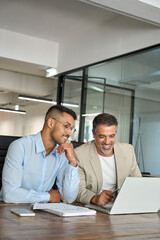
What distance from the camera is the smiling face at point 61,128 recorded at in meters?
2.22

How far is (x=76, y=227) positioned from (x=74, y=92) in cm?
495

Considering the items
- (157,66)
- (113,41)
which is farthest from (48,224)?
(113,41)

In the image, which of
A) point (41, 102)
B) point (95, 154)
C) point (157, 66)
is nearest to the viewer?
point (95, 154)

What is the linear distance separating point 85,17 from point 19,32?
4.67 feet

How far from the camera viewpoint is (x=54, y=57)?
6602mm

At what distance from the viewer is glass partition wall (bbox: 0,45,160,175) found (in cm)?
465

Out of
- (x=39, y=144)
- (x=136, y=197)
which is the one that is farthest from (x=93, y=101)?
(x=136, y=197)

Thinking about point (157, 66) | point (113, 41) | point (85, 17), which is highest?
point (85, 17)

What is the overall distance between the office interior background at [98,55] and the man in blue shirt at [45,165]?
200 cm

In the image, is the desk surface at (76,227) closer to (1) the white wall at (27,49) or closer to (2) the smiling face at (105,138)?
(2) the smiling face at (105,138)

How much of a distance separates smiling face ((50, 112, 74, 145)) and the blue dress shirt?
0.08 m

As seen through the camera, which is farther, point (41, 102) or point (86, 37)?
point (41, 102)

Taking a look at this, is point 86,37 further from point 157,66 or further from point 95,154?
point 95,154

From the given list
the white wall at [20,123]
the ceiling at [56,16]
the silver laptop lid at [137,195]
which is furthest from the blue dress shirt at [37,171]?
the white wall at [20,123]
